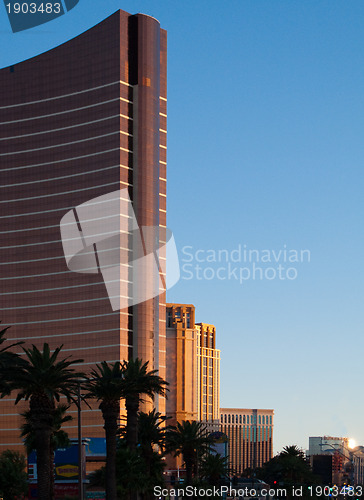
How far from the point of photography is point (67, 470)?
116375 mm

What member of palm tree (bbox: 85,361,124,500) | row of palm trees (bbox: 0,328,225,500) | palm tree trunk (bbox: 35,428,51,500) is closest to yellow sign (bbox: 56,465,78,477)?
row of palm trees (bbox: 0,328,225,500)

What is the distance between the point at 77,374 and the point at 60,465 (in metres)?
55.8

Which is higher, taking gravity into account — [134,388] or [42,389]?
[42,389]

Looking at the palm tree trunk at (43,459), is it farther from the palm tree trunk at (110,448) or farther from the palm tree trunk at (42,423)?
the palm tree trunk at (110,448)

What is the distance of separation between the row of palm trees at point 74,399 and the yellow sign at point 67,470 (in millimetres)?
12902

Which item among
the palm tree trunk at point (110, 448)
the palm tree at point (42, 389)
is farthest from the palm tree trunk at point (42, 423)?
the palm tree trunk at point (110, 448)

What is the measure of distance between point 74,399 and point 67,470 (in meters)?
56.0

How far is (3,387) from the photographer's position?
5950 centimetres

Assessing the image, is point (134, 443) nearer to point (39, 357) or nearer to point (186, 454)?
point (186, 454)

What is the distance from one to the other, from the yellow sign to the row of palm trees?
12902 millimetres

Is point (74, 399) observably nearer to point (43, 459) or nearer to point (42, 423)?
point (42, 423)

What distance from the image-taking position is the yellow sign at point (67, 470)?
11606 centimetres

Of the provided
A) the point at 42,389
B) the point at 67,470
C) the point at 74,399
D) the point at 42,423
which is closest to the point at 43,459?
the point at 42,423

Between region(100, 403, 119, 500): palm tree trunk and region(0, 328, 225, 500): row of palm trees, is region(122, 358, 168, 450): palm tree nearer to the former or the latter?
region(0, 328, 225, 500): row of palm trees
